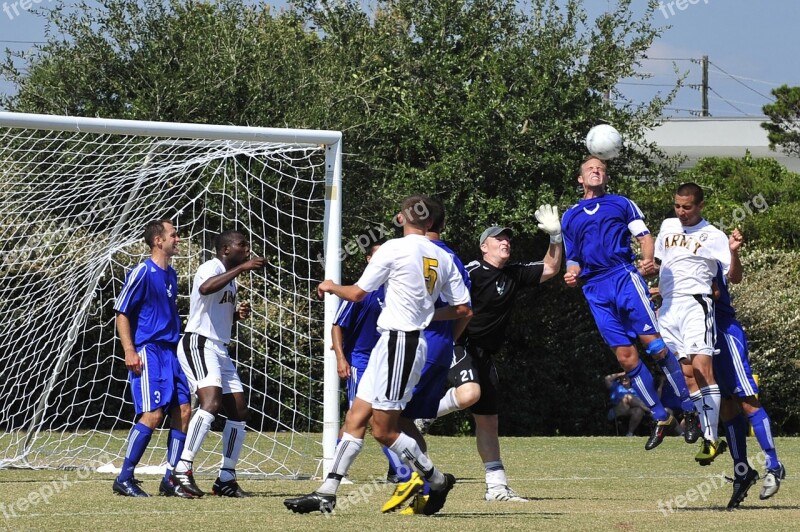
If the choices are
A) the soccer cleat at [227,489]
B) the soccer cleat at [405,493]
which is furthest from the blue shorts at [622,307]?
the soccer cleat at [227,489]

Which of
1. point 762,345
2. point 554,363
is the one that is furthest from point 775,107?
point 554,363

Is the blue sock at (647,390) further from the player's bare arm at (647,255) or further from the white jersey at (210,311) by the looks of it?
the white jersey at (210,311)

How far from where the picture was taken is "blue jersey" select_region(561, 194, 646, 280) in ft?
29.9

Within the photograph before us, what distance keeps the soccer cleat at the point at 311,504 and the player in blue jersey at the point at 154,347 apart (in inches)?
88.1

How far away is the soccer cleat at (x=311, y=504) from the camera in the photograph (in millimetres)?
7156

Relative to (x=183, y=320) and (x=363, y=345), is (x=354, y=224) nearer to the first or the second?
(x=183, y=320)

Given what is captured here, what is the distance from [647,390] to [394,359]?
2.61 m

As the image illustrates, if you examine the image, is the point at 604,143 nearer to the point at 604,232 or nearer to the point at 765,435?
the point at 604,232

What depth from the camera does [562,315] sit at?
22.0 metres

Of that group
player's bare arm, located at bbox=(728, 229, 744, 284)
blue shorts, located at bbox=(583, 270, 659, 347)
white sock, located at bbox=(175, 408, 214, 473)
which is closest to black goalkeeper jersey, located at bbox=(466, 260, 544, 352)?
blue shorts, located at bbox=(583, 270, 659, 347)

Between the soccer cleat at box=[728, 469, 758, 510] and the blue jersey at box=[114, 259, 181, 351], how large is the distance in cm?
449

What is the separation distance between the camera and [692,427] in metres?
8.87

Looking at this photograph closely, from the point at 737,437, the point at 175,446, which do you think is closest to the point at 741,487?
the point at 737,437

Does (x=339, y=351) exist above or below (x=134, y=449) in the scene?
above
